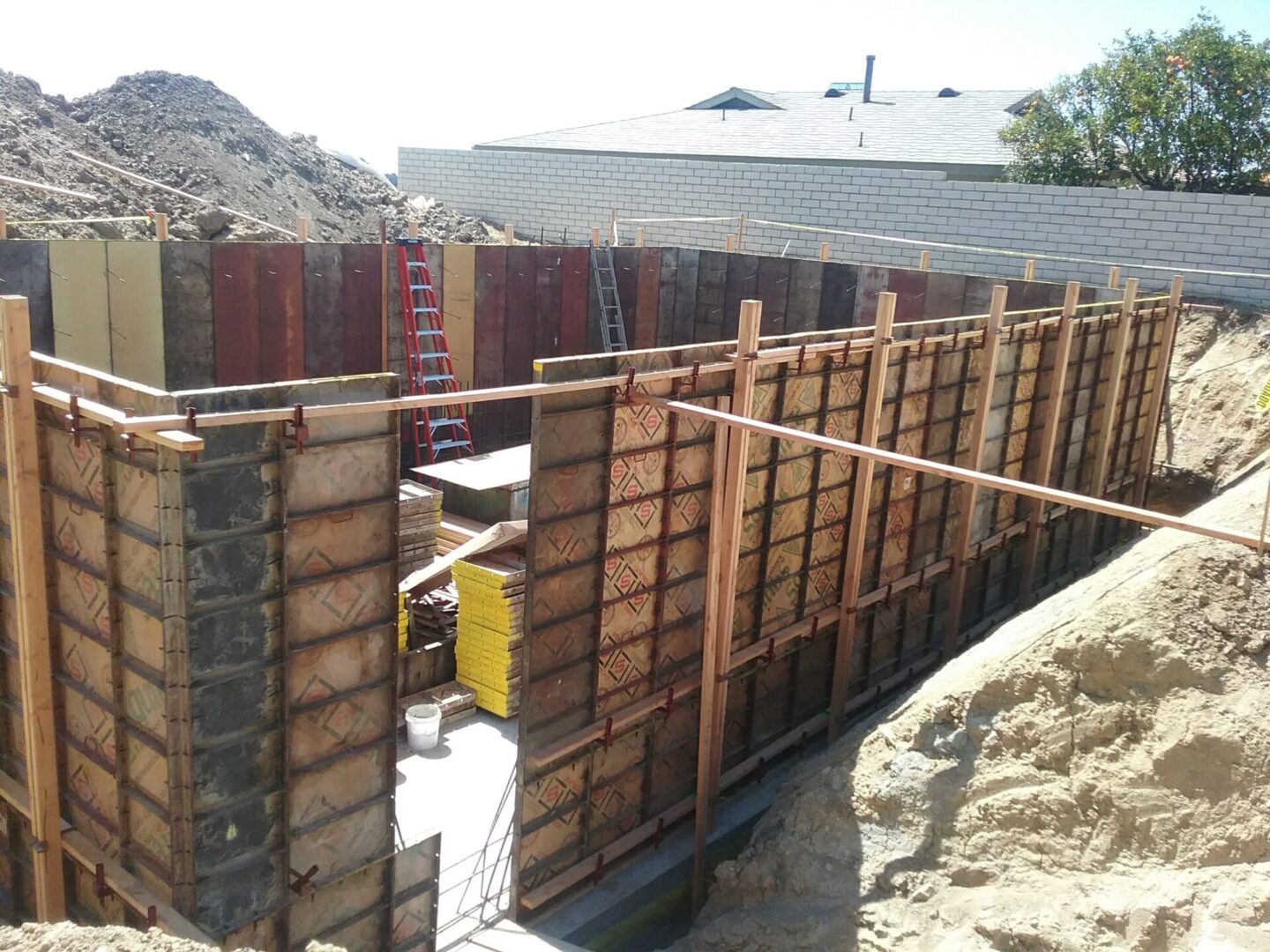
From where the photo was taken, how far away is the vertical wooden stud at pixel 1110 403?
13164 mm

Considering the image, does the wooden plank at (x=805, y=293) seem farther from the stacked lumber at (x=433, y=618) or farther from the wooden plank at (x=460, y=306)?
the stacked lumber at (x=433, y=618)

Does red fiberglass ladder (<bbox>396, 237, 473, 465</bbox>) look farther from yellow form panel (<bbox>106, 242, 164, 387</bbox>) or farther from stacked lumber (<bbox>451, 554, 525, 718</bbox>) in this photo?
stacked lumber (<bbox>451, 554, 525, 718</bbox>)

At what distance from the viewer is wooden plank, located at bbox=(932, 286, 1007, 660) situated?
10.8 meters

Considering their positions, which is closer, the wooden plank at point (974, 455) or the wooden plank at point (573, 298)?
the wooden plank at point (974, 455)

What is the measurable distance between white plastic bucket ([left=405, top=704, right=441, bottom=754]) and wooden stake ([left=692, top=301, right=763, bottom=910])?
239 centimetres

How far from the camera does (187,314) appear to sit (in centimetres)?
1362

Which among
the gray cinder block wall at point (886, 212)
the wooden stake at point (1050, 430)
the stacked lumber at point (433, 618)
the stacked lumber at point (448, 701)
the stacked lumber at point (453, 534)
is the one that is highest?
the gray cinder block wall at point (886, 212)

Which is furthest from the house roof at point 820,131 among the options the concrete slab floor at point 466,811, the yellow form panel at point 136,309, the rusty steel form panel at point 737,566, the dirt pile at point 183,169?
the concrete slab floor at point 466,811

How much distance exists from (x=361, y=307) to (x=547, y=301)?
361 cm

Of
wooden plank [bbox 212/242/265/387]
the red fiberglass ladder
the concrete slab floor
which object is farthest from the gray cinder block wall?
the concrete slab floor

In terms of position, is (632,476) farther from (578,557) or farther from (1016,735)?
(1016,735)

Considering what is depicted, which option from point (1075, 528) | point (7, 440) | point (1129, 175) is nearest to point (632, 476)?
point (7, 440)

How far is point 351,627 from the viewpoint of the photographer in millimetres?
6164

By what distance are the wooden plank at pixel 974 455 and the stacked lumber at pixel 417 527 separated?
18.0ft
